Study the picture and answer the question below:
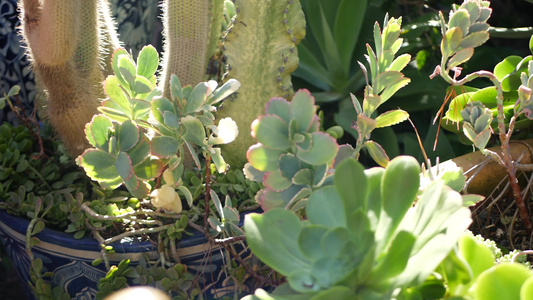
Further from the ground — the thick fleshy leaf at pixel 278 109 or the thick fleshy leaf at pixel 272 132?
the thick fleshy leaf at pixel 278 109

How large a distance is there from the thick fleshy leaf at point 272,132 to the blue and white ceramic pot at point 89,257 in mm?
221

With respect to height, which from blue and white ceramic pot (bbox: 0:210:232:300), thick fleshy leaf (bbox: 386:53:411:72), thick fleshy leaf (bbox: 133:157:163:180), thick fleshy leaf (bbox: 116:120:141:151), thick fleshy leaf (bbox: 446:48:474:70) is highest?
thick fleshy leaf (bbox: 446:48:474:70)

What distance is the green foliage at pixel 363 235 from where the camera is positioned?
0.29 m

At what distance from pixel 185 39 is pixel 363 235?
0.44m

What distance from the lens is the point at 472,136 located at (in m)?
0.48

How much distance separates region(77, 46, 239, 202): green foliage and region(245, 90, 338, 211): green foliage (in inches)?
3.7

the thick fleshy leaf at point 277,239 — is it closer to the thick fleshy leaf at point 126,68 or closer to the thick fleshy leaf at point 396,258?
the thick fleshy leaf at point 396,258

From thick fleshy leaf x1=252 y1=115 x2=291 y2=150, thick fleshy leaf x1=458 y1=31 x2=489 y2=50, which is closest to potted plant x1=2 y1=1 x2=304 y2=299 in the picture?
thick fleshy leaf x1=252 y1=115 x2=291 y2=150

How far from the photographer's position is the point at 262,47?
674 mm

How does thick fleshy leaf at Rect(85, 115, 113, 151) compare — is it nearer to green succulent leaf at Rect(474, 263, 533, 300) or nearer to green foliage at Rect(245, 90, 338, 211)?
green foliage at Rect(245, 90, 338, 211)

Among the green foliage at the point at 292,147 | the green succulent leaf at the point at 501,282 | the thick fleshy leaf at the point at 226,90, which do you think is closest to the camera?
the green succulent leaf at the point at 501,282

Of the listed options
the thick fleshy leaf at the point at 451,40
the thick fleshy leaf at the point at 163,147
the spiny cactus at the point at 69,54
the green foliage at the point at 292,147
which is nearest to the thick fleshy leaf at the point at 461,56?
the thick fleshy leaf at the point at 451,40

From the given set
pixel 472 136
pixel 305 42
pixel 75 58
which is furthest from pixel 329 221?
pixel 305 42

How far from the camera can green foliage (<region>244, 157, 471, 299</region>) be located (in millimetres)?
288
